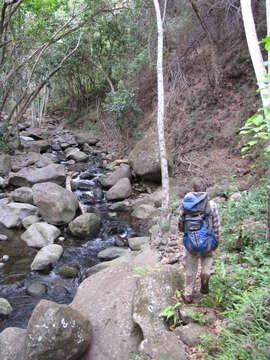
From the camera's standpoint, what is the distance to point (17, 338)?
4.22 meters

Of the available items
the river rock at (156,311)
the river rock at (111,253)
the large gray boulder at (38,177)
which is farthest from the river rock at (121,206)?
the river rock at (156,311)

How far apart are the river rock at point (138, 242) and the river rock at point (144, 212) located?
152 cm

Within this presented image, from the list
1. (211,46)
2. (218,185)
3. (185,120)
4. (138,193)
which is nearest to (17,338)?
(218,185)

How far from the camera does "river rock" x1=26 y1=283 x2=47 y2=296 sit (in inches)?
253

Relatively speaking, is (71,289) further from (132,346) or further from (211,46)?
(211,46)

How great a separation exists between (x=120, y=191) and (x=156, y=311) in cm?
748

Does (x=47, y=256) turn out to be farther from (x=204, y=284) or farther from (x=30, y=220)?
(x=204, y=284)

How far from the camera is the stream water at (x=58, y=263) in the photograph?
6211 mm

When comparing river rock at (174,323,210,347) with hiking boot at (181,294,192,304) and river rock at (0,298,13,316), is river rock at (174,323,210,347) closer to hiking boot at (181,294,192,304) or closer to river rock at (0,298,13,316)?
hiking boot at (181,294,192,304)

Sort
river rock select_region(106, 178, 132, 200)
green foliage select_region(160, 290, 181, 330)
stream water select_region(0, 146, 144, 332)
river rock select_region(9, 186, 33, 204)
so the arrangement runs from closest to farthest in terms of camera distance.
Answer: green foliage select_region(160, 290, 181, 330)
stream water select_region(0, 146, 144, 332)
river rock select_region(9, 186, 33, 204)
river rock select_region(106, 178, 132, 200)

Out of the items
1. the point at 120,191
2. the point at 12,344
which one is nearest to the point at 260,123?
the point at 12,344

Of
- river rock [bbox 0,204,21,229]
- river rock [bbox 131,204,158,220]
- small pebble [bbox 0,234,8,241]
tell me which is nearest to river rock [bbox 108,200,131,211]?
river rock [bbox 131,204,158,220]

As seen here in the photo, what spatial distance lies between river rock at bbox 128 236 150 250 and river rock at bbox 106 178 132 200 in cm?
320

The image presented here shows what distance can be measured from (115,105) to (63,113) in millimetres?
14207
